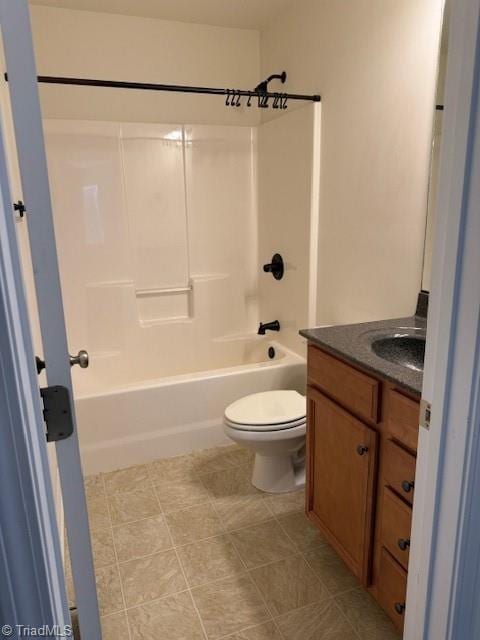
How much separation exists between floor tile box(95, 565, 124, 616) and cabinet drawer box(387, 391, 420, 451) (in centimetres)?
114

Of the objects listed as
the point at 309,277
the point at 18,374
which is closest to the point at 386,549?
the point at 18,374

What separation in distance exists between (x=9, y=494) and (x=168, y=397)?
6.37 feet

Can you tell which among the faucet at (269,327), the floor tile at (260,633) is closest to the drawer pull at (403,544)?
the floor tile at (260,633)

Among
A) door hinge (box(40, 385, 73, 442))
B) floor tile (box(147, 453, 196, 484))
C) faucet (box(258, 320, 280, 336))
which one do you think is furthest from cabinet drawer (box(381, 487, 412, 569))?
faucet (box(258, 320, 280, 336))

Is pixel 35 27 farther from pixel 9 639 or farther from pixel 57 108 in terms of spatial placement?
pixel 9 639

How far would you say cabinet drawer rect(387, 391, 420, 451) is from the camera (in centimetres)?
124

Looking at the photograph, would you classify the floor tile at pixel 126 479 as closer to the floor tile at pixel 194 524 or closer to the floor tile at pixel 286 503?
the floor tile at pixel 194 524

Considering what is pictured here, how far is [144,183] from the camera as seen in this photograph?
293 centimetres

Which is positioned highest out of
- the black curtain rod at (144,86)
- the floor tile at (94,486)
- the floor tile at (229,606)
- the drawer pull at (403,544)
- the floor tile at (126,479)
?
the black curtain rod at (144,86)

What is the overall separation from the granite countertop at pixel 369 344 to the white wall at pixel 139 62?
6.36 feet

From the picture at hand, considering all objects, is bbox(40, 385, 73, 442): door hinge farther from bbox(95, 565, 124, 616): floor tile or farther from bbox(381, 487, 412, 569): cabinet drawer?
bbox(95, 565, 124, 616): floor tile

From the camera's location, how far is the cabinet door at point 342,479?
58.2 inches

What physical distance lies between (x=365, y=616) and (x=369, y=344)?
923 millimetres

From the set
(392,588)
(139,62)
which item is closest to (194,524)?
(392,588)
